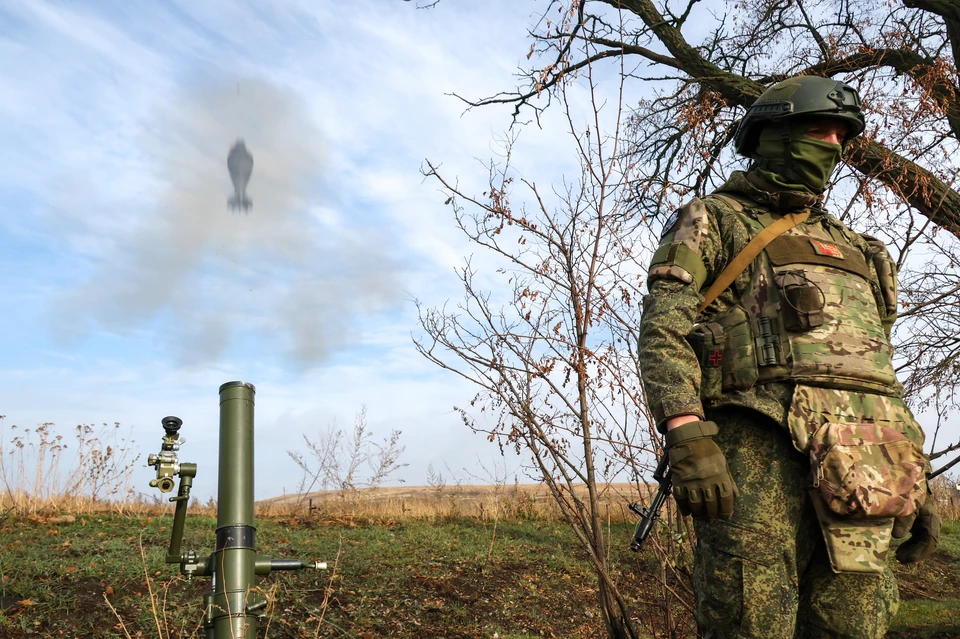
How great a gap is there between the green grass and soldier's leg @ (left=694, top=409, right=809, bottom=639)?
141cm

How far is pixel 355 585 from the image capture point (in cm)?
548

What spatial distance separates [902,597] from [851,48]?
5.13 m

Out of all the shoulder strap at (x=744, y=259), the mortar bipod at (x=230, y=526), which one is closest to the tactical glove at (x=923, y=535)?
the shoulder strap at (x=744, y=259)

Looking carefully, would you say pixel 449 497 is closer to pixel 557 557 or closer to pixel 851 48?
pixel 557 557

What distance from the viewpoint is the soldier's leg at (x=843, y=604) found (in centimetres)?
244

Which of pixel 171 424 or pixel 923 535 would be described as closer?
pixel 923 535

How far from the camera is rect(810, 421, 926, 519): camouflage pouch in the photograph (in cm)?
238

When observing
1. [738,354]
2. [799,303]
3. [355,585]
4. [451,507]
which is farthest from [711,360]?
[451,507]

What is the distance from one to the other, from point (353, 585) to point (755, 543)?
3679 millimetres

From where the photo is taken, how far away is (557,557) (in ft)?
22.7

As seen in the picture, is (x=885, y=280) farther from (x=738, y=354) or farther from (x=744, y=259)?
(x=738, y=354)

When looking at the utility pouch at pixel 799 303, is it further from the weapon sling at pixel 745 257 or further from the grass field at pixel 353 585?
the grass field at pixel 353 585

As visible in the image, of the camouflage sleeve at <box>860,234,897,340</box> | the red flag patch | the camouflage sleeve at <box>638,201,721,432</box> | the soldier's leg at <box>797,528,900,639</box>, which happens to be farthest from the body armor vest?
the soldier's leg at <box>797,528,900,639</box>

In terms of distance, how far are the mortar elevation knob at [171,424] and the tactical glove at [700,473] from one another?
5.74ft
